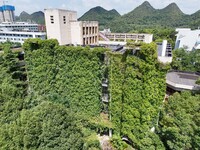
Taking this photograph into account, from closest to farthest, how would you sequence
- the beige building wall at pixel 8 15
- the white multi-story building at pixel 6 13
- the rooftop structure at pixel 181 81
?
the rooftop structure at pixel 181 81, the white multi-story building at pixel 6 13, the beige building wall at pixel 8 15

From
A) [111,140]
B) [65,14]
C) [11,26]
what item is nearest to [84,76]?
[111,140]

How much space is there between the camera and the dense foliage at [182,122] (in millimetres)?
11594

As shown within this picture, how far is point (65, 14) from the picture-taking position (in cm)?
2055

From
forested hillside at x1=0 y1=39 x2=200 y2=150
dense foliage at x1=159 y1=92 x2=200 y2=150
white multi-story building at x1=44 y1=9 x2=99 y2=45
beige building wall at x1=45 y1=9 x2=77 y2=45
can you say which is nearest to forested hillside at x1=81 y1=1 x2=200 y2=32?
white multi-story building at x1=44 y1=9 x2=99 y2=45

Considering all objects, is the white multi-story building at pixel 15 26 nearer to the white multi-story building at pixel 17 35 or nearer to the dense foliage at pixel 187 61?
the white multi-story building at pixel 17 35

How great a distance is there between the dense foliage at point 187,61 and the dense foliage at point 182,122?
13046mm

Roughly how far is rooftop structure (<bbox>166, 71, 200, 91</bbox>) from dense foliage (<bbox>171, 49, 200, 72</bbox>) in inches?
216

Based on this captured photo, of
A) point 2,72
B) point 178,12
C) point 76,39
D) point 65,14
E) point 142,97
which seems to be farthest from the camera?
point 178,12

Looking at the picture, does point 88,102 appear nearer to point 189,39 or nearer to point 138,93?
point 138,93

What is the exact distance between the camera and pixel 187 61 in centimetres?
2472

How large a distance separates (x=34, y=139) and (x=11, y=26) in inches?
3748

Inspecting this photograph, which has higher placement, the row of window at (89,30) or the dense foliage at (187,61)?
the row of window at (89,30)

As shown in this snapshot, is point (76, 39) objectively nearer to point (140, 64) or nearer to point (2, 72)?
point (2, 72)

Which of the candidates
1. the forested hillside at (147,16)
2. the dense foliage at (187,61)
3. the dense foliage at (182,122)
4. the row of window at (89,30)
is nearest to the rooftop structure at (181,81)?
the dense foliage at (182,122)
